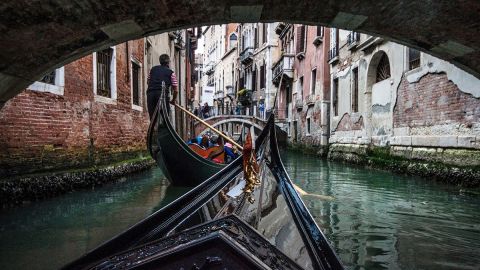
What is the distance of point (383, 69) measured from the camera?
311 inches

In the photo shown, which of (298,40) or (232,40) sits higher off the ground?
(232,40)

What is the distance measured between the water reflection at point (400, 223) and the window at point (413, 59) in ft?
5.81

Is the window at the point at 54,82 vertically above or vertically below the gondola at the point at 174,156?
above

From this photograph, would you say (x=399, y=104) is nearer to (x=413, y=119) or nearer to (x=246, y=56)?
(x=413, y=119)

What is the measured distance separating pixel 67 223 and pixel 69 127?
163 cm

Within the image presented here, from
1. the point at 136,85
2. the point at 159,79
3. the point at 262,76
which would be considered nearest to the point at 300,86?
the point at 262,76

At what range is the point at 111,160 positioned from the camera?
568 cm

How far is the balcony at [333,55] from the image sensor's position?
33.4ft

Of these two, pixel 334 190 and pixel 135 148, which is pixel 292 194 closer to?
pixel 334 190

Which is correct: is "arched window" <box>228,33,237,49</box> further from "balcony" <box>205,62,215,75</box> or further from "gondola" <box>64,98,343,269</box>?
"gondola" <box>64,98,343,269</box>

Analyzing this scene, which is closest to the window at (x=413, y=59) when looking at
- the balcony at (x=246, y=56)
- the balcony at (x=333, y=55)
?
the balcony at (x=333, y=55)

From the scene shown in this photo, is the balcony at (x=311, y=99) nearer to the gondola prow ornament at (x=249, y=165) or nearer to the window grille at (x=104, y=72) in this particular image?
the window grille at (x=104, y=72)

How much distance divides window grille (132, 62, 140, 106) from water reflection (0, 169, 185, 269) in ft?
8.94

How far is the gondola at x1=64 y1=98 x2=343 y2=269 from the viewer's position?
0.81 m
